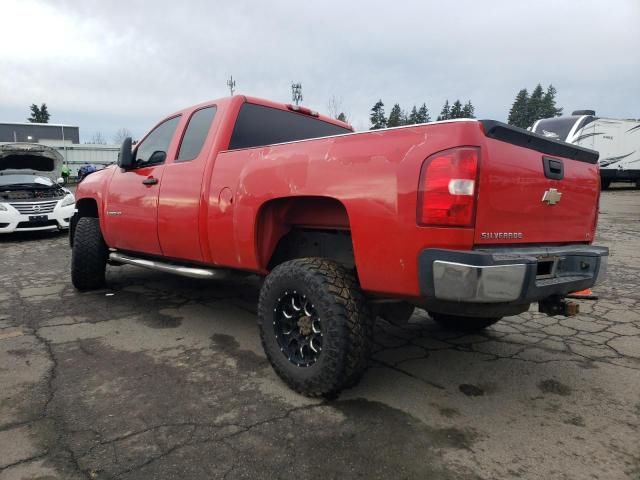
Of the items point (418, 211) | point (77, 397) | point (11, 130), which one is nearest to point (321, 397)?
point (418, 211)

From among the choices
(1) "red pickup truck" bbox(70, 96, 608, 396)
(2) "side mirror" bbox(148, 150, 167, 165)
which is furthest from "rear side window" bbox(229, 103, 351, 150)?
(2) "side mirror" bbox(148, 150, 167, 165)

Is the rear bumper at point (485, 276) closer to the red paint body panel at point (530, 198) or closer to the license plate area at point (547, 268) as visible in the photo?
the license plate area at point (547, 268)

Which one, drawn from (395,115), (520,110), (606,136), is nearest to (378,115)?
(395,115)

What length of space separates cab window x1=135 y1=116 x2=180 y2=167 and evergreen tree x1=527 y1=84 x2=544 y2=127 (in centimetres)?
7433

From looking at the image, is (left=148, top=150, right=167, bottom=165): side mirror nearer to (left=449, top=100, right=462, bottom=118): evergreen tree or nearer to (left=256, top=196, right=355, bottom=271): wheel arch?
(left=256, top=196, right=355, bottom=271): wheel arch

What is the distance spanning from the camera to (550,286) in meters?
2.35

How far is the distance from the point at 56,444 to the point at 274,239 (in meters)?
1.67

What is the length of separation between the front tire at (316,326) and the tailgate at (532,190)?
79 cm

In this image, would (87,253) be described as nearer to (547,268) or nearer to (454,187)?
(454,187)

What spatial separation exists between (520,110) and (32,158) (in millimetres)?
74660

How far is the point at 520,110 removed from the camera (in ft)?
238

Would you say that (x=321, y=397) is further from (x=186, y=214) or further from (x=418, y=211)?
(x=186, y=214)

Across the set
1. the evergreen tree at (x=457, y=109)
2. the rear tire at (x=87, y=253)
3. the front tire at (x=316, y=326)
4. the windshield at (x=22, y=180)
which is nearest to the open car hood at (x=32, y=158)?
the windshield at (x=22, y=180)

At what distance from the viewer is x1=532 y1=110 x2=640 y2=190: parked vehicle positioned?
1641 centimetres
